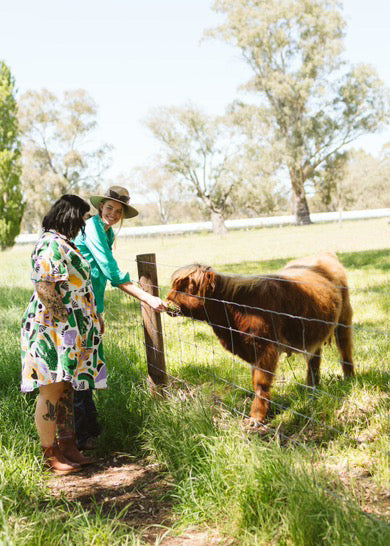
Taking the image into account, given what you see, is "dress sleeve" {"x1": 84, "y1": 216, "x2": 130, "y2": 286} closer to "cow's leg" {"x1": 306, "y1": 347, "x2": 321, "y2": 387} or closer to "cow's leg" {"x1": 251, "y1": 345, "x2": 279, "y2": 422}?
"cow's leg" {"x1": 251, "y1": 345, "x2": 279, "y2": 422}

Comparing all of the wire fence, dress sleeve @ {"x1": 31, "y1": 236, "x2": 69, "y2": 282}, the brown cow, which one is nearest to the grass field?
the wire fence

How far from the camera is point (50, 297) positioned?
3.28 m

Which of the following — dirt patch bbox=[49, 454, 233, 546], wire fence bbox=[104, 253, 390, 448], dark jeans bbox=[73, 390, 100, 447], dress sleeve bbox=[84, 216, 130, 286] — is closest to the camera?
dirt patch bbox=[49, 454, 233, 546]

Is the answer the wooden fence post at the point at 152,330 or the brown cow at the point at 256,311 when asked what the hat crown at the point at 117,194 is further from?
the brown cow at the point at 256,311

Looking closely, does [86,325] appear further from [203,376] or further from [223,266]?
[223,266]

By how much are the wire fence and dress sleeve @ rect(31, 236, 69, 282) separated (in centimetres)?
85

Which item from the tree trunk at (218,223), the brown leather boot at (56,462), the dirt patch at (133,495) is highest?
the tree trunk at (218,223)

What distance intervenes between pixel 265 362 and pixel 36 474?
192cm

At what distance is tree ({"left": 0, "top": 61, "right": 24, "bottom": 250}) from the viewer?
94.2 ft

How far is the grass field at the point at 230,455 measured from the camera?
2.42 metres

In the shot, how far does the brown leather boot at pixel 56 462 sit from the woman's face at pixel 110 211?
173cm

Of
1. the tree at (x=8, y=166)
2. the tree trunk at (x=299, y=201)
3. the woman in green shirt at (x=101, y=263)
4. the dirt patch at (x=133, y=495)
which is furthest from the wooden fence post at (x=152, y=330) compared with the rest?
the tree trunk at (x=299, y=201)

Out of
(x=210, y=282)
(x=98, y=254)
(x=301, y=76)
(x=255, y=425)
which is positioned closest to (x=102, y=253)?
(x=98, y=254)

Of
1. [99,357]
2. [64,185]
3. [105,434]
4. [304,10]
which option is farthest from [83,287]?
[64,185]
